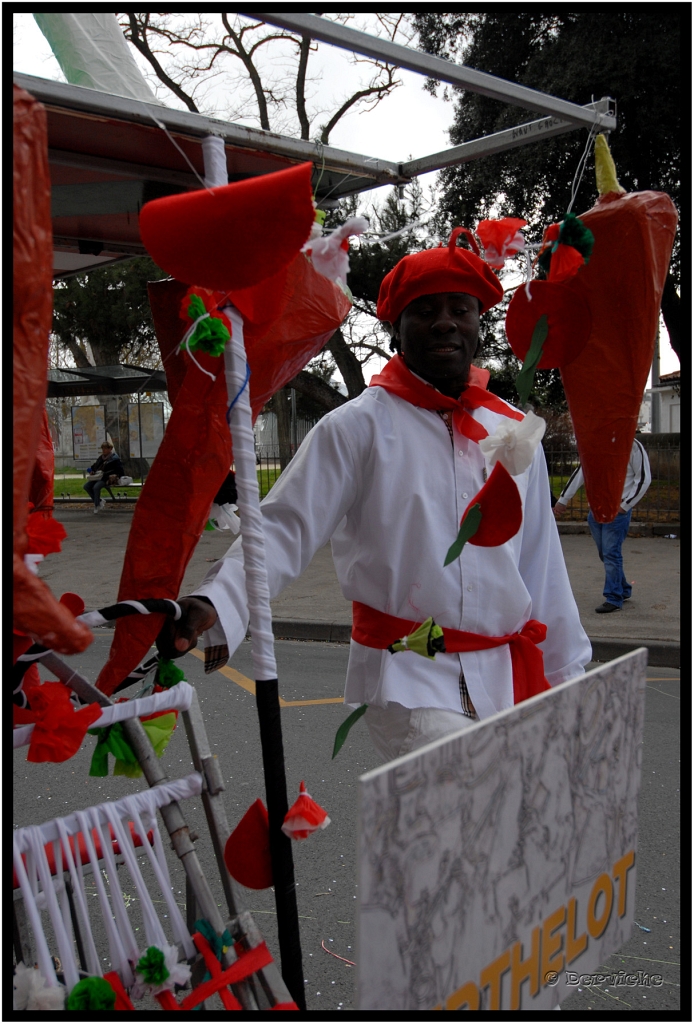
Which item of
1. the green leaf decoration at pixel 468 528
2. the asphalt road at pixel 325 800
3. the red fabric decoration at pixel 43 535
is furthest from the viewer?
the asphalt road at pixel 325 800

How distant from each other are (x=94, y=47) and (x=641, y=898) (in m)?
3.04

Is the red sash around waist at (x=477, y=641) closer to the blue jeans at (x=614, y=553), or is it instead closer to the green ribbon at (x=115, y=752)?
the green ribbon at (x=115, y=752)

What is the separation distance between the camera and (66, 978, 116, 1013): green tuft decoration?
120 centimetres

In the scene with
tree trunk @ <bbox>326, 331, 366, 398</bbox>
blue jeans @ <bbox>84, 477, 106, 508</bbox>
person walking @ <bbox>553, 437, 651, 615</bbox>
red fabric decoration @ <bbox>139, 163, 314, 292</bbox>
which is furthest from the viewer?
blue jeans @ <bbox>84, 477, 106, 508</bbox>

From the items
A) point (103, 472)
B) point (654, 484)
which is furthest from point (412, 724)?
point (103, 472)

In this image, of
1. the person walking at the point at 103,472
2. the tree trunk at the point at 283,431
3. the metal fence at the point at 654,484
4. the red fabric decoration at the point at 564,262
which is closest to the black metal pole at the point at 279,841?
the red fabric decoration at the point at 564,262

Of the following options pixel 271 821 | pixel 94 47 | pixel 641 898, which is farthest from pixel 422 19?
pixel 271 821

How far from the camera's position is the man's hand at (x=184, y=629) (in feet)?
4.96

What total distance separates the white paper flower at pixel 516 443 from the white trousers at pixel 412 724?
58cm

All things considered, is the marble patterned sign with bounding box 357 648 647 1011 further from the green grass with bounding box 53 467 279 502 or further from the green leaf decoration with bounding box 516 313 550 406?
the green grass with bounding box 53 467 279 502

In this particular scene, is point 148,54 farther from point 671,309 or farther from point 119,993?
point 671,309

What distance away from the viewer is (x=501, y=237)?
182cm

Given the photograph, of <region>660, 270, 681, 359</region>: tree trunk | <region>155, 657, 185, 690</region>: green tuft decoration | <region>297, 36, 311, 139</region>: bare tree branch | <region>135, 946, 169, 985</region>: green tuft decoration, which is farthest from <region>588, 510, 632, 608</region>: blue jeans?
<region>297, 36, 311, 139</region>: bare tree branch

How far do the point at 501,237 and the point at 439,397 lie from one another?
40 centimetres
